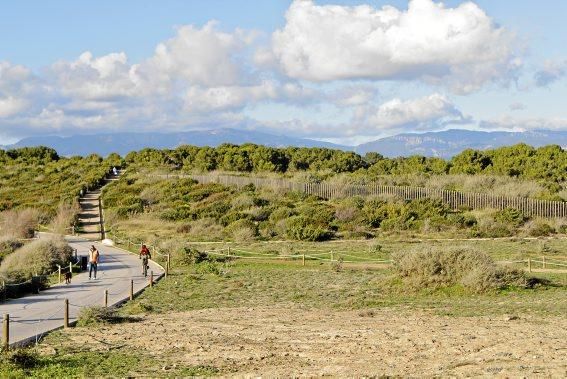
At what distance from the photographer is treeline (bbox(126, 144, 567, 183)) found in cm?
6688

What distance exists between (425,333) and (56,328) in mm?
8240

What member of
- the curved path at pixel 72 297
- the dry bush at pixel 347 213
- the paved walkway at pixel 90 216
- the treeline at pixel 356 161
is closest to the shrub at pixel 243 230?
the dry bush at pixel 347 213

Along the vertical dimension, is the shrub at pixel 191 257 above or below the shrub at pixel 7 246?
below

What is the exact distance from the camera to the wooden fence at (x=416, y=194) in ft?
155

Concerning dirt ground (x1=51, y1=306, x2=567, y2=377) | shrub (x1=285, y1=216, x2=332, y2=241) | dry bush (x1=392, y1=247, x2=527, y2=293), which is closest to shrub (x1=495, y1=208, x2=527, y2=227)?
shrub (x1=285, y1=216, x2=332, y2=241)

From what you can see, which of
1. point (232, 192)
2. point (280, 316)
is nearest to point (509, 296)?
point (280, 316)

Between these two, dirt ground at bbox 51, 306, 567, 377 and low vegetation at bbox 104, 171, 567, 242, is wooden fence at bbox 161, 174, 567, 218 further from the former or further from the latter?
dirt ground at bbox 51, 306, 567, 377

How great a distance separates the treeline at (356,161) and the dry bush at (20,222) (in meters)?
31.2

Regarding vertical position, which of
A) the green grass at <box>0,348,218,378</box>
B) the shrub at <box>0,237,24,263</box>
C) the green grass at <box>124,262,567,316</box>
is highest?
the shrub at <box>0,237,24,263</box>

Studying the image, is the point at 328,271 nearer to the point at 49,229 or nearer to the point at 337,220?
the point at 337,220

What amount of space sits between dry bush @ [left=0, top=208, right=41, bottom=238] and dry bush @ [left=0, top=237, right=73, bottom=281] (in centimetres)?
989

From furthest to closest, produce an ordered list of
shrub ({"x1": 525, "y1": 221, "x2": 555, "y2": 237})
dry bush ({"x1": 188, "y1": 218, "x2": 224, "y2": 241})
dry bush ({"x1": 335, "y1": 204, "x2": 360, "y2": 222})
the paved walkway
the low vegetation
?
the paved walkway
dry bush ({"x1": 335, "y1": 204, "x2": 360, "y2": 222})
dry bush ({"x1": 188, "y1": 218, "x2": 224, "y2": 241})
the low vegetation
shrub ({"x1": 525, "y1": 221, "x2": 555, "y2": 237})

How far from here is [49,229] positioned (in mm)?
50375

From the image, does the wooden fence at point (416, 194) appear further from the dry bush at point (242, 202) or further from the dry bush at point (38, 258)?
the dry bush at point (38, 258)
